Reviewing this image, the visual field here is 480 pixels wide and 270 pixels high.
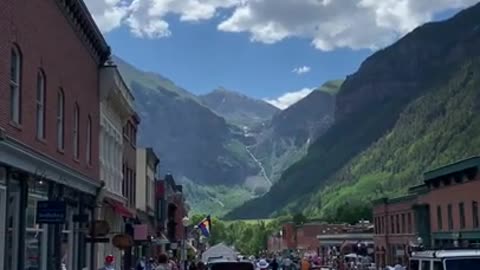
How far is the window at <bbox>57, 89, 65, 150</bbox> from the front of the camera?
89.1 feet

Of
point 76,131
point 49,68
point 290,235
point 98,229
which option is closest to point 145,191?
point 98,229

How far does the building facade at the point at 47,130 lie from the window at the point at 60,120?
0.03 metres

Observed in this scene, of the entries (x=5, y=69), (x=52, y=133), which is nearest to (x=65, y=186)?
(x=52, y=133)

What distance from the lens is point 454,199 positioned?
2515 inches

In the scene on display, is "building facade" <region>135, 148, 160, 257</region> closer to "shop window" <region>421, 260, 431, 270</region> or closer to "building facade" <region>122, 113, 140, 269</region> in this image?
"building facade" <region>122, 113, 140, 269</region>

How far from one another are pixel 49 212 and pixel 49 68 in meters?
5.56

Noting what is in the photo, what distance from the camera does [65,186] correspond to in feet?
91.7

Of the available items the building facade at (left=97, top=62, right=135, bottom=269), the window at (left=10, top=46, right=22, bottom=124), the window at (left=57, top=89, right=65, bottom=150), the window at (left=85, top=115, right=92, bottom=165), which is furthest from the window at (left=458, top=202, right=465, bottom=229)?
the window at (left=10, top=46, right=22, bottom=124)

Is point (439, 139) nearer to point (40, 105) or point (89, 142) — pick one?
point (89, 142)

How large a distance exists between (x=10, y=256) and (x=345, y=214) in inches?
6363

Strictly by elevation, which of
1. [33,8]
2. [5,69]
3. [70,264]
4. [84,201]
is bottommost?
[70,264]

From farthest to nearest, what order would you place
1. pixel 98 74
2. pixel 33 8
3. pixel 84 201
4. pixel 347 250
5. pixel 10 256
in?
pixel 347 250
pixel 98 74
pixel 84 201
pixel 33 8
pixel 10 256

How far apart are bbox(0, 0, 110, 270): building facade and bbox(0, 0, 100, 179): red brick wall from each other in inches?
0.9

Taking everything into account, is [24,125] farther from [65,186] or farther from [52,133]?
[65,186]
